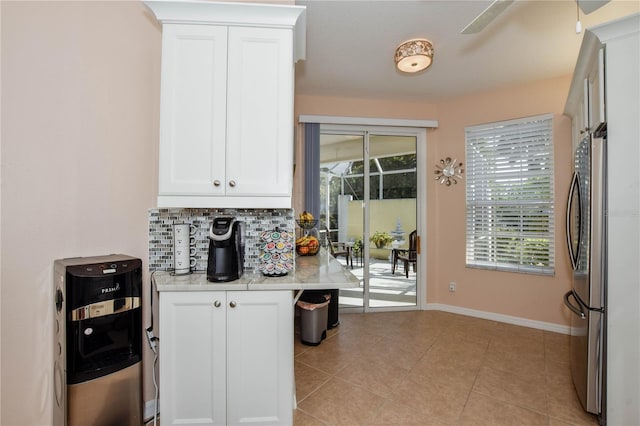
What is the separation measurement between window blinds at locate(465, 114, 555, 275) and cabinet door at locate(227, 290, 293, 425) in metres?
2.93

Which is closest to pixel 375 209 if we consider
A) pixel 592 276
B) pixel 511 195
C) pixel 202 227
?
pixel 511 195

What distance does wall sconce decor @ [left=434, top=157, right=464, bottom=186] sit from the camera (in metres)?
3.62

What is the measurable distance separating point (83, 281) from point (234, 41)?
55.9 inches

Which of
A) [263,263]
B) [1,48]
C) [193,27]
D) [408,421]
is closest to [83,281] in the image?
[263,263]

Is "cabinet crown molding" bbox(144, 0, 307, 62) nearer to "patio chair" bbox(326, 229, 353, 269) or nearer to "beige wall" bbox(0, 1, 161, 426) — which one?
"beige wall" bbox(0, 1, 161, 426)

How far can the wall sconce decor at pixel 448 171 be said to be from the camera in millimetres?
3615

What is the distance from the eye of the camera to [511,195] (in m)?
3.30

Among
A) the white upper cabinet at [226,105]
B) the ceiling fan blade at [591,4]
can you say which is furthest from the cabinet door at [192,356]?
the ceiling fan blade at [591,4]

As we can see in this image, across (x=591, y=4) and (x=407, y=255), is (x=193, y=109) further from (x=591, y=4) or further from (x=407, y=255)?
(x=407, y=255)

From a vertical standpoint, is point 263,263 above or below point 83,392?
above

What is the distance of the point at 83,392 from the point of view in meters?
1.31

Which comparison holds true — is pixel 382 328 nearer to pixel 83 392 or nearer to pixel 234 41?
pixel 83 392

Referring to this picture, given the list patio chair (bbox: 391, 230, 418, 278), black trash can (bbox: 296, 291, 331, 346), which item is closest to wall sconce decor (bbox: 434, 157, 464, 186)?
patio chair (bbox: 391, 230, 418, 278)

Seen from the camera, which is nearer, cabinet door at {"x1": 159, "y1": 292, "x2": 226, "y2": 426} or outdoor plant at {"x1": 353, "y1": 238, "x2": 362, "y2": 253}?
cabinet door at {"x1": 159, "y1": 292, "x2": 226, "y2": 426}
